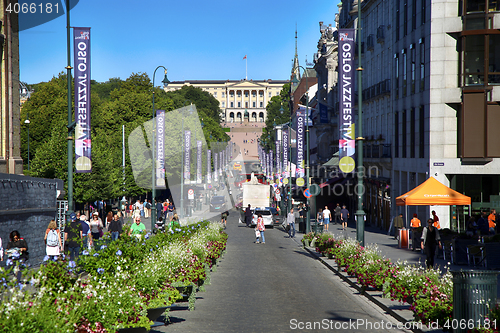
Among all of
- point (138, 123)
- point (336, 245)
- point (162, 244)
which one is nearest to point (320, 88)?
point (138, 123)

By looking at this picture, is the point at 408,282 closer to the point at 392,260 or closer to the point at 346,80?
the point at 392,260

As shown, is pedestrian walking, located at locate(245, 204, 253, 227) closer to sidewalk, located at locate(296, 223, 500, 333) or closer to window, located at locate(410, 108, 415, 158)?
sidewalk, located at locate(296, 223, 500, 333)

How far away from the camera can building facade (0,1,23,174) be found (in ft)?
84.2

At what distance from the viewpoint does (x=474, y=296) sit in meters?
8.98

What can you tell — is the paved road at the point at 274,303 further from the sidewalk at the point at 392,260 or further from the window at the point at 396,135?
the window at the point at 396,135

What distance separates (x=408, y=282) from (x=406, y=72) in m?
24.3

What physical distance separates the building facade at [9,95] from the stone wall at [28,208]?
3209mm

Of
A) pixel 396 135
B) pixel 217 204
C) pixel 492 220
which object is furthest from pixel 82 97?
pixel 217 204

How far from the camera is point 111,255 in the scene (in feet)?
33.8

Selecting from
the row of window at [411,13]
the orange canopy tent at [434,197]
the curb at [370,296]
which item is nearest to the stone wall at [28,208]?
the curb at [370,296]

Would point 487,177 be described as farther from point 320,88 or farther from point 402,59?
point 320,88

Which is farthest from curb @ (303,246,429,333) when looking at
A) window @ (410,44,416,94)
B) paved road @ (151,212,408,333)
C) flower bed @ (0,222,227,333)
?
window @ (410,44,416,94)

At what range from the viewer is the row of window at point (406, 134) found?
31.1 meters

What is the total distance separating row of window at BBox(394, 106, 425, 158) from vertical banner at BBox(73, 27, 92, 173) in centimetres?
1732
